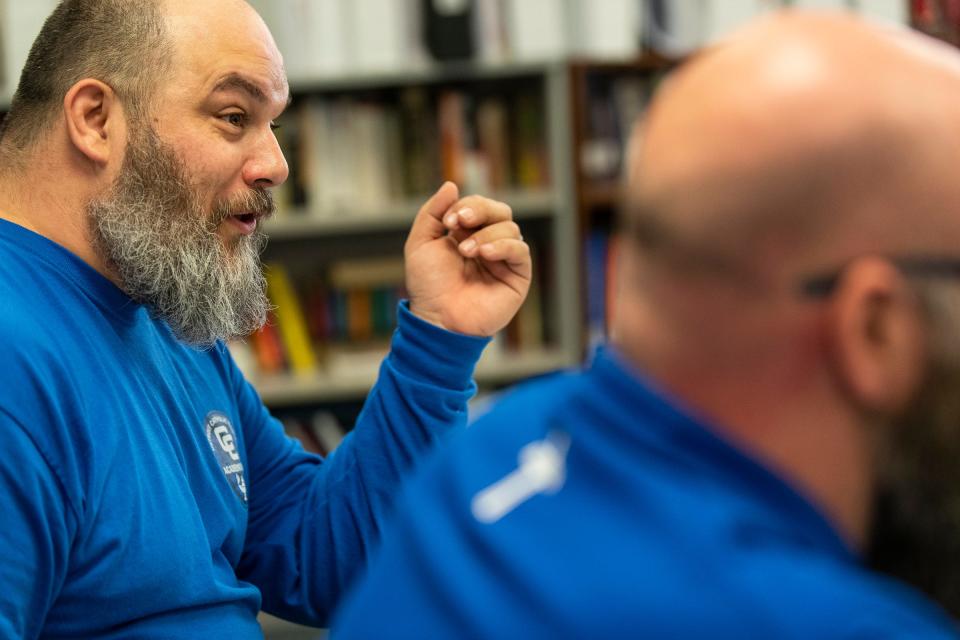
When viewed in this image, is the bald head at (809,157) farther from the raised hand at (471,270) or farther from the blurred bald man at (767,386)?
the raised hand at (471,270)

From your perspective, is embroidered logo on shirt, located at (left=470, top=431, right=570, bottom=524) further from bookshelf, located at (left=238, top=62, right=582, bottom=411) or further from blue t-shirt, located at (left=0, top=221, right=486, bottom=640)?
bookshelf, located at (left=238, top=62, right=582, bottom=411)

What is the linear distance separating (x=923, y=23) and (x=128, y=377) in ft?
7.53

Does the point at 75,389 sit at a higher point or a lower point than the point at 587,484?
lower

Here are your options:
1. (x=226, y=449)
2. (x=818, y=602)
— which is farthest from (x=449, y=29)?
(x=818, y=602)

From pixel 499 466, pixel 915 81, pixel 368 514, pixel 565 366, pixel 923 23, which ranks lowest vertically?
pixel 565 366

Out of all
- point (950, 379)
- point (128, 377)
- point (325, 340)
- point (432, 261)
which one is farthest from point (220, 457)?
Answer: point (325, 340)

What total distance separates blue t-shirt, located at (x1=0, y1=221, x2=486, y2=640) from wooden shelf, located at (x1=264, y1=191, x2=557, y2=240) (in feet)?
4.38

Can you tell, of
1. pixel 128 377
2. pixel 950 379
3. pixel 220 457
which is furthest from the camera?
pixel 220 457

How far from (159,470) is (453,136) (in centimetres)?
181

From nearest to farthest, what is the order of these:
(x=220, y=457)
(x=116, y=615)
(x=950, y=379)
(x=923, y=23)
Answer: (x=950, y=379)
(x=116, y=615)
(x=220, y=457)
(x=923, y=23)

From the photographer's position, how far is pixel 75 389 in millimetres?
1062

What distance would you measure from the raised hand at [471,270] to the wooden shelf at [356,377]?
148cm

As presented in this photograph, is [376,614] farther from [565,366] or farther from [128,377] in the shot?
[565,366]

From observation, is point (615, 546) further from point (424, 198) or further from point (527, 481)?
point (424, 198)
